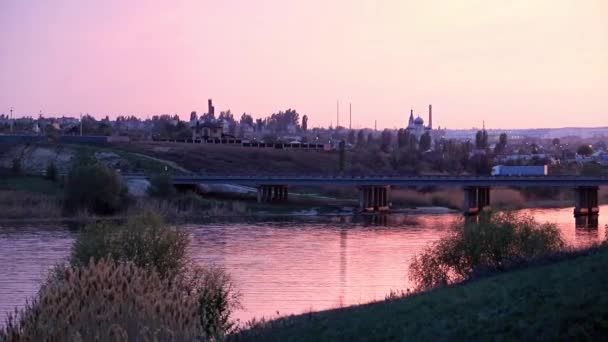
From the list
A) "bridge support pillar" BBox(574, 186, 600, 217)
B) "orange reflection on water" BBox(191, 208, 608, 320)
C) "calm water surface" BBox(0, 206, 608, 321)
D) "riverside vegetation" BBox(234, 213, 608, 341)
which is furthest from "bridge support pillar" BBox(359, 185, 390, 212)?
"riverside vegetation" BBox(234, 213, 608, 341)

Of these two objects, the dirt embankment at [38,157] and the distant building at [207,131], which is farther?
the distant building at [207,131]

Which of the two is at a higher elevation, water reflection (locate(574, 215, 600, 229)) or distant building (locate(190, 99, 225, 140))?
distant building (locate(190, 99, 225, 140))

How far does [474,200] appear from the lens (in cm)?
7931

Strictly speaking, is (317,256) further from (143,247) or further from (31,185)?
(31,185)

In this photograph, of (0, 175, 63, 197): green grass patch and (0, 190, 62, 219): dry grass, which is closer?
(0, 190, 62, 219): dry grass

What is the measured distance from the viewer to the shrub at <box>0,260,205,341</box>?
39.8 feet

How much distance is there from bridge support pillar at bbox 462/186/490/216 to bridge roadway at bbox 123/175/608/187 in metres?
0.79

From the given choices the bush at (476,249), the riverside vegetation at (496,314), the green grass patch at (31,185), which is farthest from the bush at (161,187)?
the riverside vegetation at (496,314)

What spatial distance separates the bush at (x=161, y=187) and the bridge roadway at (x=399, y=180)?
1.53 meters

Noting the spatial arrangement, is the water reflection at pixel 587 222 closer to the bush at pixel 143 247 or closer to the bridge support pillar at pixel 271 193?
the bridge support pillar at pixel 271 193

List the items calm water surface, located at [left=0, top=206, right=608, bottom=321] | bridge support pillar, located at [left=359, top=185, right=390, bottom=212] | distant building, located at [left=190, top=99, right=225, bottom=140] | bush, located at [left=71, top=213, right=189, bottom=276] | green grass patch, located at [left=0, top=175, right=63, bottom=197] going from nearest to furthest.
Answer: bush, located at [left=71, top=213, right=189, bottom=276]
calm water surface, located at [left=0, top=206, right=608, bottom=321]
green grass patch, located at [left=0, top=175, right=63, bottom=197]
bridge support pillar, located at [left=359, top=185, right=390, bottom=212]
distant building, located at [left=190, top=99, right=225, bottom=140]

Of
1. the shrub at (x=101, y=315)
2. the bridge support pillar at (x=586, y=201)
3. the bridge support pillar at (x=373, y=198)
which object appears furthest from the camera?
the bridge support pillar at (x=373, y=198)

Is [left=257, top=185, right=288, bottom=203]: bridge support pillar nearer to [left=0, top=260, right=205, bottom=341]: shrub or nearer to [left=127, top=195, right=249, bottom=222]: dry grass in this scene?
[left=127, top=195, right=249, bottom=222]: dry grass

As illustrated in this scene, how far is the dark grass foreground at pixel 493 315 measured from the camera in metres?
12.8
